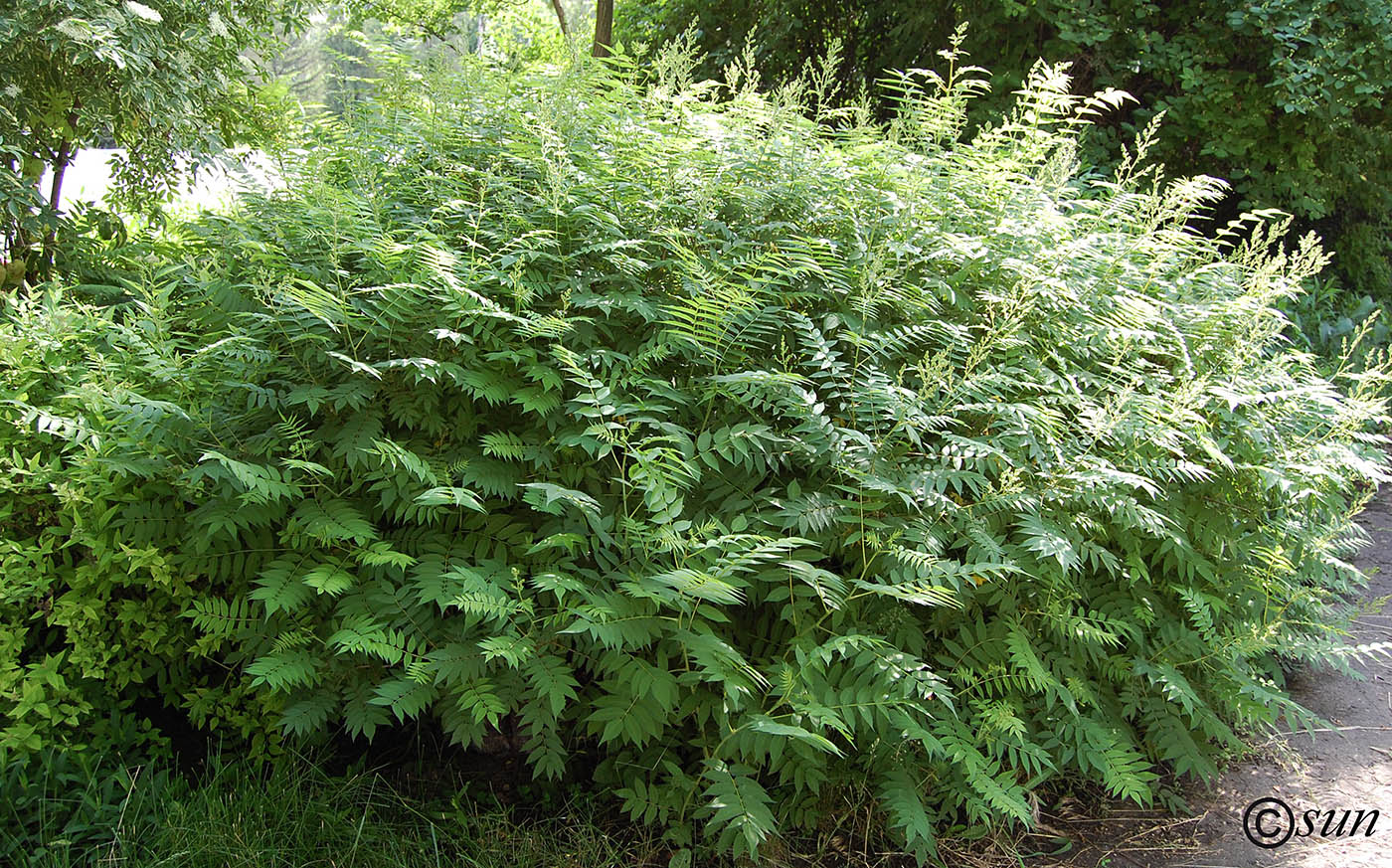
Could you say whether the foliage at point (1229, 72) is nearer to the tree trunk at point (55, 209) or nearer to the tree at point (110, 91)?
the tree at point (110, 91)

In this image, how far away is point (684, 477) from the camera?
2783mm

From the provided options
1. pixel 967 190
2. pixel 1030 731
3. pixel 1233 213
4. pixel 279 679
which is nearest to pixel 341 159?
pixel 279 679

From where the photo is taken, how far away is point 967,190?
378cm

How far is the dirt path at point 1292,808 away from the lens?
3207mm

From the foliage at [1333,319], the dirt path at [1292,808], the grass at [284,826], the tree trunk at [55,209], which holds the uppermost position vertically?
the tree trunk at [55,209]

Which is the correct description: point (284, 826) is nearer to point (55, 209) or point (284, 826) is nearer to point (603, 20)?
point (55, 209)

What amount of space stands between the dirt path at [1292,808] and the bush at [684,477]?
250 millimetres

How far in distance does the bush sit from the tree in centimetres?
106

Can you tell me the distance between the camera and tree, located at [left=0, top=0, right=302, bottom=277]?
12.7ft

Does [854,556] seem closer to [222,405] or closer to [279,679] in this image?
[279,679]

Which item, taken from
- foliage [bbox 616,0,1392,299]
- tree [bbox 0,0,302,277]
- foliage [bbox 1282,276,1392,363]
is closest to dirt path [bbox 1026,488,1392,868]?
foliage [bbox 1282,276,1392,363]

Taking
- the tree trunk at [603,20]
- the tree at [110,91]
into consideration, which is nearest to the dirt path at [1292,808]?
the tree at [110,91]

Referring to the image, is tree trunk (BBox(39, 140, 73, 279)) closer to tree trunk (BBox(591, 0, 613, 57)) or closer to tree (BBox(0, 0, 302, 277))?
tree (BBox(0, 0, 302, 277))

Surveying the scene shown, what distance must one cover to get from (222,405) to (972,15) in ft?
21.6
